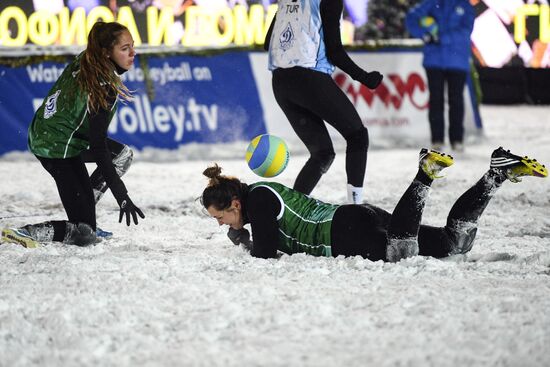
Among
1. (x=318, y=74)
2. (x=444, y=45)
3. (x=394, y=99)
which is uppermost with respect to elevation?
(x=444, y=45)

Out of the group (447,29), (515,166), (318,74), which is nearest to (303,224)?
(515,166)

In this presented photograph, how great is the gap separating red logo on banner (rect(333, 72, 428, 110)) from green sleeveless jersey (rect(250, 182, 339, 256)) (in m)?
7.39

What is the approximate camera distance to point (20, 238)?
511cm

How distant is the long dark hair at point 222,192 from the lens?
457 cm

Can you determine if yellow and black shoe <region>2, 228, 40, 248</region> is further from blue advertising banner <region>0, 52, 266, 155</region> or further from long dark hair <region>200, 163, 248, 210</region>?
blue advertising banner <region>0, 52, 266, 155</region>

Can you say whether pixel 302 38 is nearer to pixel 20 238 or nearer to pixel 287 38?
pixel 287 38

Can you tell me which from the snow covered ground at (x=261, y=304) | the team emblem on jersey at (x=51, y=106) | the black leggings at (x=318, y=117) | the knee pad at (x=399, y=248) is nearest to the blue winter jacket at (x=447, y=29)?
the snow covered ground at (x=261, y=304)

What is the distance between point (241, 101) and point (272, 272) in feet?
23.7

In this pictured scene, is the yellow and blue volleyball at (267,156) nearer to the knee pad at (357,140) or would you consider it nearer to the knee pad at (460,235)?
the knee pad at (357,140)

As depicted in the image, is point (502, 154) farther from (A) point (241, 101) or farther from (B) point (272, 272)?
(A) point (241, 101)

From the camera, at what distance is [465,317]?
3502 mm

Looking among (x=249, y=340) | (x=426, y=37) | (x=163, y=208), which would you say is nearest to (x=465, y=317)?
(x=249, y=340)

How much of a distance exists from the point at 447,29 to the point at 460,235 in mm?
6713

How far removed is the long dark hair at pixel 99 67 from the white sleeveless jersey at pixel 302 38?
115cm
